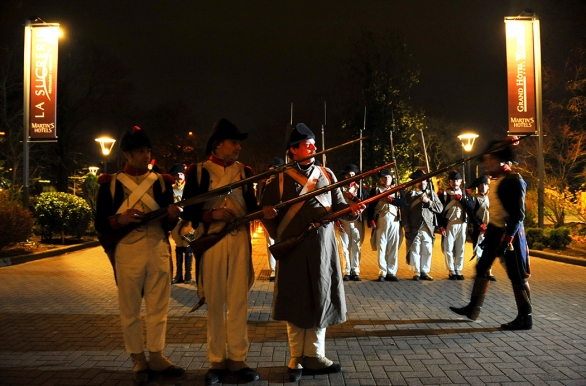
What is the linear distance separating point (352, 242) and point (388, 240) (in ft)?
2.38

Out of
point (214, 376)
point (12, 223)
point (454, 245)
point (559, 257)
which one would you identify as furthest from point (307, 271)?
point (12, 223)

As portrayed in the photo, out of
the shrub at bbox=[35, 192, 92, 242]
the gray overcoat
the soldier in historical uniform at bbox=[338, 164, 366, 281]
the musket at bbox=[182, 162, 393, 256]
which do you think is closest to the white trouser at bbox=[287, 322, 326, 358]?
the gray overcoat

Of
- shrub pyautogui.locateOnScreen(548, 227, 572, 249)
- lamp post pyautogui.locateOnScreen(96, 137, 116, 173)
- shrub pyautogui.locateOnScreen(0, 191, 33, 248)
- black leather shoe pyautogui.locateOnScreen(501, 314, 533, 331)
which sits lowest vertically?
black leather shoe pyautogui.locateOnScreen(501, 314, 533, 331)

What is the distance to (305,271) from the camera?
16.3ft

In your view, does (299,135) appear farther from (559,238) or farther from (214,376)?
(559,238)

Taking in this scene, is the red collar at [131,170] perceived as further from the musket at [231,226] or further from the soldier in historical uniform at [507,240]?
the soldier in historical uniform at [507,240]

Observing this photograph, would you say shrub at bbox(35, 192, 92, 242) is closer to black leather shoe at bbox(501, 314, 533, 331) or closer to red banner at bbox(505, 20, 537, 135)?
red banner at bbox(505, 20, 537, 135)

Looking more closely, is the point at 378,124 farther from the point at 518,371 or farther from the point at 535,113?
the point at 518,371

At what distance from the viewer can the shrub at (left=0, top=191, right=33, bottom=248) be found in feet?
47.3

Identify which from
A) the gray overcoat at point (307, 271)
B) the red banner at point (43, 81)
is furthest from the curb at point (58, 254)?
the gray overcoat at point (307, 271)

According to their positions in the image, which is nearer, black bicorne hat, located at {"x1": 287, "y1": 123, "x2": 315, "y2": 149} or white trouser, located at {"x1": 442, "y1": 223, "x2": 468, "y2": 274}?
black bicorne hat, located at {"x1": 287, "y1": 123, "x2": 315, "y2": 149}

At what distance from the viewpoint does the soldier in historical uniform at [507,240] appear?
6.50 m

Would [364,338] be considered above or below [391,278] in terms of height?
below

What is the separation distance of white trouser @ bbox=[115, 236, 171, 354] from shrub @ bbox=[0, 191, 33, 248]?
11370 mm
